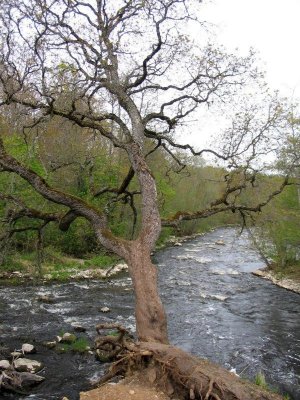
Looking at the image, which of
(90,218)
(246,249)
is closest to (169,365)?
(90,218)

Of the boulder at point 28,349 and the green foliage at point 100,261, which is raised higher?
the green foliage at point 100,261

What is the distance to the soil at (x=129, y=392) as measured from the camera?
16.1 feet

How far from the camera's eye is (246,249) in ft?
108

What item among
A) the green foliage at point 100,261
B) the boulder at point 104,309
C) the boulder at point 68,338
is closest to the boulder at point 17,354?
the boulder at point 68,338

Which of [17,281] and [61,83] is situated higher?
[61,83]

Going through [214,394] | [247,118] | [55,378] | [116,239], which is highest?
[247,118]

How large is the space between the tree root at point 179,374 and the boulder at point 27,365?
4534 mm

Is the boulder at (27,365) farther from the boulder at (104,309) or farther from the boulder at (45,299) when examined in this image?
the boulder at (45,299)

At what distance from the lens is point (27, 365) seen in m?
9.38

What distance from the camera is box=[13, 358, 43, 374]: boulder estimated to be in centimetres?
920

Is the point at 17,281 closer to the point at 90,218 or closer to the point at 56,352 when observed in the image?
the point at 56,352

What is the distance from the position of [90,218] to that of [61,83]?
362 cm

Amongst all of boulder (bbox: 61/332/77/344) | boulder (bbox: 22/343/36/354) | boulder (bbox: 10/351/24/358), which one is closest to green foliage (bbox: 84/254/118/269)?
boulder (bbox: 61/332/77/344)

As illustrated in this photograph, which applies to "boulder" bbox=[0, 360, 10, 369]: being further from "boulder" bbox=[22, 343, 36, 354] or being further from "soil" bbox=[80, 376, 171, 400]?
"soil" bbox=[80, 376, 171, 400]
